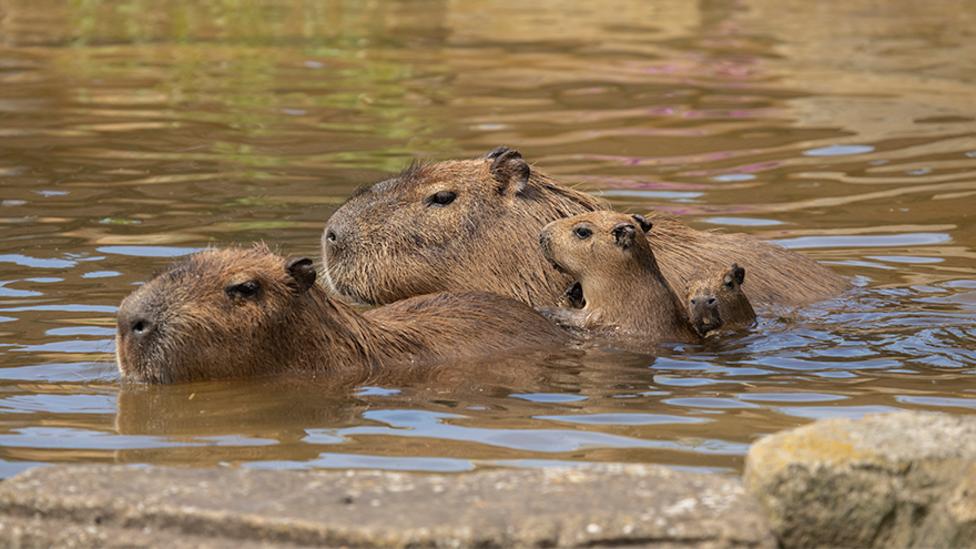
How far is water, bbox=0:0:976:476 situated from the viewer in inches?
263

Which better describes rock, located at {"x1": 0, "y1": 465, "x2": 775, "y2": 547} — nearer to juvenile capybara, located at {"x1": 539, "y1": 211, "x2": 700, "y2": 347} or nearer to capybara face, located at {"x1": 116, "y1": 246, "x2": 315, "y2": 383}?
capybara face, located at {"x1": 116, "y1": 246, "x2": 315, "y2": 383}

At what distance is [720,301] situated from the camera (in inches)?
319

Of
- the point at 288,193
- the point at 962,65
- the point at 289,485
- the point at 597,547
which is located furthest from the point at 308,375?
the point at 962,65

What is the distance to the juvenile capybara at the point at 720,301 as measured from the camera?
8.11 meters

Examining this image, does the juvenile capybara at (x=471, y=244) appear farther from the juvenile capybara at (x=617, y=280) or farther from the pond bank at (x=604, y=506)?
the pond bank at (x=604, y=506)

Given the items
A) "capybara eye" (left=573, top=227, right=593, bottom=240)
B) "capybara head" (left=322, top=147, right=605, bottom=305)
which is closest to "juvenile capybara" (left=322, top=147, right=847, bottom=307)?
"capybara head" (left=322, top=147, right=605, bottom=305)

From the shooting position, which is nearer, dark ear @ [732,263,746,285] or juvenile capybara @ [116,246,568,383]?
juvenile capybara @ [116,246,568,383]

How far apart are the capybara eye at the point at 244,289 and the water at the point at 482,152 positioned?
0.38m

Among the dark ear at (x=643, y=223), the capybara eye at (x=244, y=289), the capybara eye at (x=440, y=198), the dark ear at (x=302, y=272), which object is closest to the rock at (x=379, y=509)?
the capybara eye at (x=244, y=289)

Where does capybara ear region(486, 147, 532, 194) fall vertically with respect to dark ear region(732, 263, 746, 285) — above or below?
above

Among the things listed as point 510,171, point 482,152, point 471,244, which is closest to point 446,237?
point 471,244

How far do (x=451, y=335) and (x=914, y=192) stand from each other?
572 centimetres

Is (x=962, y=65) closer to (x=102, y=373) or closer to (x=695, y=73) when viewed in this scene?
(x=695, y=73)

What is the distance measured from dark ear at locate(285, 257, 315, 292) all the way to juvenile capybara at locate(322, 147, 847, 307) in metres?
1.11
